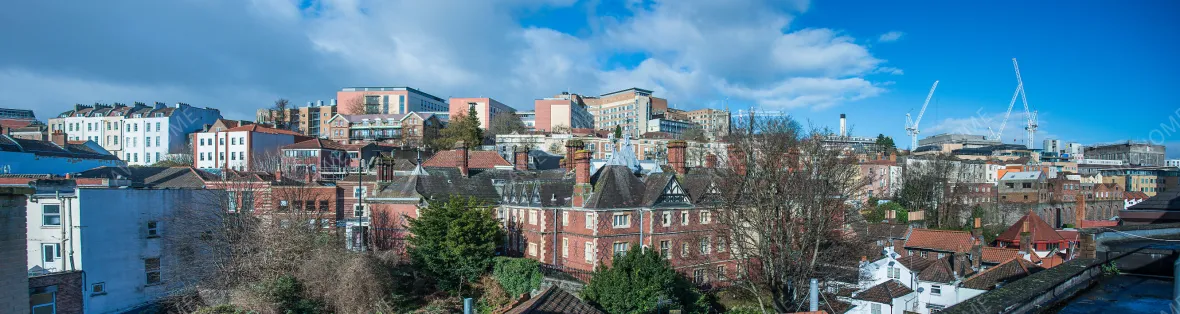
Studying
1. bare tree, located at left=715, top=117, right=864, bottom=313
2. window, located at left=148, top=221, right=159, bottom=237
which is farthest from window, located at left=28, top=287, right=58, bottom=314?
bare tree, located at left=715, top=117, right=864, bottom=313

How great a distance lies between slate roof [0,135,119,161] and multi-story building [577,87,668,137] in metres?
88.6

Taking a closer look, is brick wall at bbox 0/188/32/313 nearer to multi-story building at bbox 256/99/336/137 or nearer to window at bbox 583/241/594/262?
window at bbox 583/241/594/262

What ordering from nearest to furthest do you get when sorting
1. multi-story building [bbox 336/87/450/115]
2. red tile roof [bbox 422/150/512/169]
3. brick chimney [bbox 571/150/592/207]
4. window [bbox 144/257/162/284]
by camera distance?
window [bbox 144/257/162/284], brick chimney [bbox 571/150/592/207], red tile roof [bbox 422/150/512/169], multi-story building [bbox 336/87/450/115]

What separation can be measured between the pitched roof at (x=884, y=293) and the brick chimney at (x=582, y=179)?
43.7 ft

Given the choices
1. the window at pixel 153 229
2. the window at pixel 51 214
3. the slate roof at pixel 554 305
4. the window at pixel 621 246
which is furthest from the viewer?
the window at pixel 621 246

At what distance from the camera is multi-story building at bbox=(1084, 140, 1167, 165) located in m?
114

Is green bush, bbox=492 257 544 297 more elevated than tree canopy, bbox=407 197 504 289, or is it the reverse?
tree canopy, bbox=407 197 504 289

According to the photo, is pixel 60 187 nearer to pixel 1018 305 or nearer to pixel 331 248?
pixel 331 248

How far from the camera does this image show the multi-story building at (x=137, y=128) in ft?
241

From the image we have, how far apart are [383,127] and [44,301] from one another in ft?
209

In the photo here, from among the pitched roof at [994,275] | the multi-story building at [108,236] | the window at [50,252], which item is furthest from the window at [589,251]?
the window at [50,252]

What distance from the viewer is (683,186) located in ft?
106

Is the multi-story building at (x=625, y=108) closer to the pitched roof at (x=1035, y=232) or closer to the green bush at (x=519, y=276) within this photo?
the pitched roof at (x=1035, y=232)

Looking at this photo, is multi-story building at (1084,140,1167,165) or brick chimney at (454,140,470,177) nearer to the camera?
brick chimney at (454,140,470,177)
